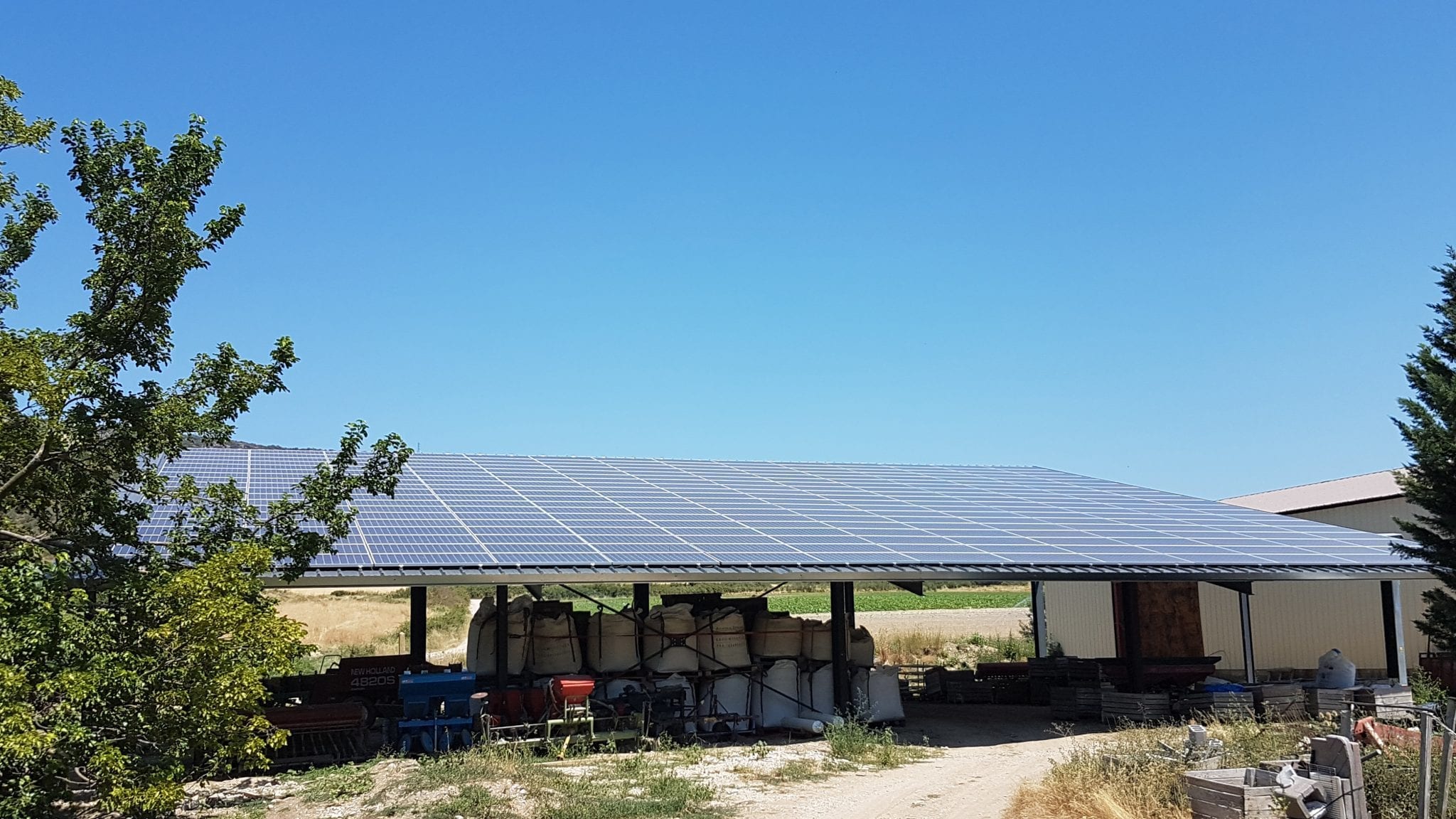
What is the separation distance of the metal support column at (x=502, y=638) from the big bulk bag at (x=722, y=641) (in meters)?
3.13

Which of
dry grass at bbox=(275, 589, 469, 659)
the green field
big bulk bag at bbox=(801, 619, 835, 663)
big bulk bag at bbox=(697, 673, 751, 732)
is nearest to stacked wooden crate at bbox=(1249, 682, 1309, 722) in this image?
big bulk bag at bbox=(801, 619, 835, 663)

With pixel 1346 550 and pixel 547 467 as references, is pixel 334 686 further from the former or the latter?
pixel 1346 550

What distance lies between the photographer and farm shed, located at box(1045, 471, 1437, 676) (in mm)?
29797

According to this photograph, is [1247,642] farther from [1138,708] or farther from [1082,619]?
[1082,619]

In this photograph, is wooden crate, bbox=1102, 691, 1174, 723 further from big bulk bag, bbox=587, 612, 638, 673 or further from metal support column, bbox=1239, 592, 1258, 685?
big bulk bag, bbox=587, 612, 638, 673

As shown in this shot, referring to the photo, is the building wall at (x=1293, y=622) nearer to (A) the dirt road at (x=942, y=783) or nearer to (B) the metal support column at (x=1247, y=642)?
(B) the metal support column at (x=1247, y=642)

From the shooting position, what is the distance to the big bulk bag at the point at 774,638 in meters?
19.4

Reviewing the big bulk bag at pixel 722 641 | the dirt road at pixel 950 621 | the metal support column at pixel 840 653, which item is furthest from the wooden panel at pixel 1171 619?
the big bulk bag at pixel 722 641

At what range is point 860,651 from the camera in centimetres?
2005

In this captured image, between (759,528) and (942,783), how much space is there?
5544mm

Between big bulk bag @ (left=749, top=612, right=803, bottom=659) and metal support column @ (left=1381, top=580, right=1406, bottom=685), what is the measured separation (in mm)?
10619

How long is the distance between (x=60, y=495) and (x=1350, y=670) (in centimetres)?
1906

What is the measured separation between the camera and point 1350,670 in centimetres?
1956

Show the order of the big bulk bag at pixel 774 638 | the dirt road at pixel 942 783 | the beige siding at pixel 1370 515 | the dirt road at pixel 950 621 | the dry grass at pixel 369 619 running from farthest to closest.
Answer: the dirt road at pixel 950 621
the dry grass at pixel 369 619
the beige siding at pixel 1370 515
the big bulk bag at pixel 774 638
the dirt road at pixel 942 783
